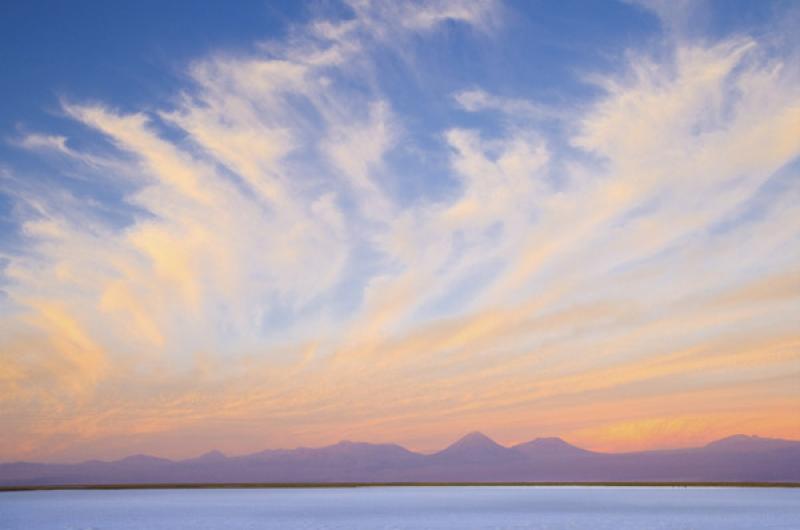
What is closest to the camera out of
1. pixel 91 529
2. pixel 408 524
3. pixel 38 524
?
pixel 91 529

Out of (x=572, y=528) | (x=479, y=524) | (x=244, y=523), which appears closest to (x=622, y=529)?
(x=572, y=528)

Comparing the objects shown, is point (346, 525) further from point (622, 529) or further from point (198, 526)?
point (622, 529)

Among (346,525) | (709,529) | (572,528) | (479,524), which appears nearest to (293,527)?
(346,525)

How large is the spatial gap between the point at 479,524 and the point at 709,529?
51.8ft

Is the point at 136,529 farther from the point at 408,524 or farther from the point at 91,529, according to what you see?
the point at 408,524

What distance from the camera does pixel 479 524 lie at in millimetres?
60156

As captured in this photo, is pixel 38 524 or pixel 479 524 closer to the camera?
pixel 479 524

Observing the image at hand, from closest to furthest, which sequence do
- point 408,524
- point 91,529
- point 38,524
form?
point 91,529, point 408,524, point 38,524

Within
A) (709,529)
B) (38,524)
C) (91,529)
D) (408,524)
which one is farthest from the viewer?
(38,524)

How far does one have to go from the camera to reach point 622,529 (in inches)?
2122

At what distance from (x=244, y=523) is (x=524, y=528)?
24.0 m

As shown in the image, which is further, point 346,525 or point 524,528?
point 346,525

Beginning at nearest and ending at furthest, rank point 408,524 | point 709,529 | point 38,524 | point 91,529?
point 709,529 < point 91,529 < point 408,524 < point 38,524

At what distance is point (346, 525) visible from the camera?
60.1m
